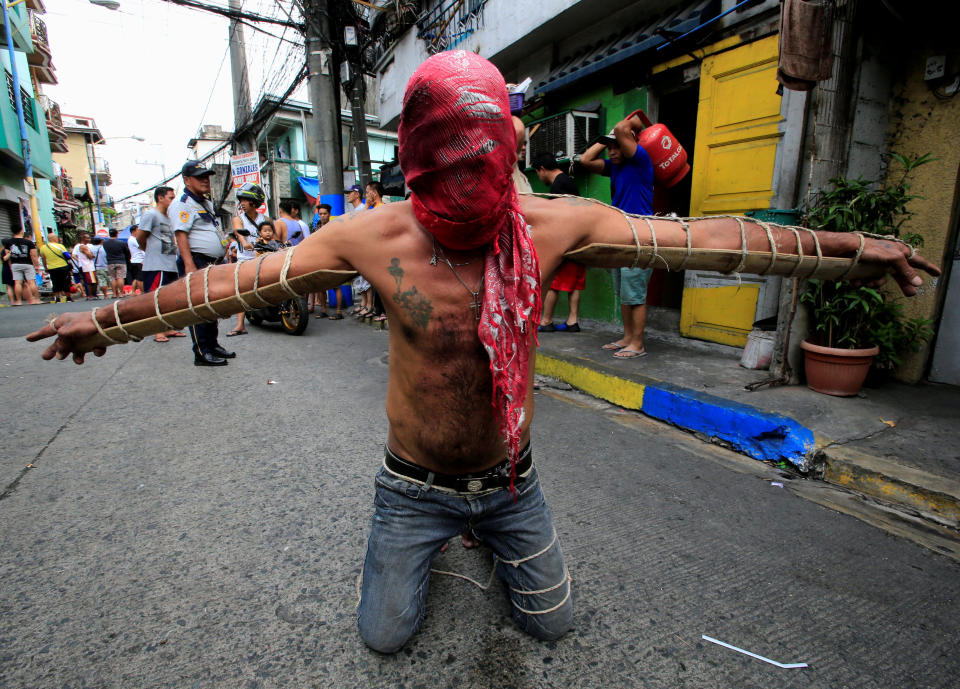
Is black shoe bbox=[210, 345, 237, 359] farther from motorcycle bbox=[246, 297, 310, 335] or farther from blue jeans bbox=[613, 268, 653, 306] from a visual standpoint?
blue jeans bbox=[613, 268, 653, 306]

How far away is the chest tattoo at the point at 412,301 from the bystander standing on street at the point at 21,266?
48.3 feet

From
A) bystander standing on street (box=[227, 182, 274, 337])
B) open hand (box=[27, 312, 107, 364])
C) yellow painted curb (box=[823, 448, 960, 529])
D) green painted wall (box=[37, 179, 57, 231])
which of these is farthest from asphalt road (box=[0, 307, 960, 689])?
green painted wall (box=[37, 179, 57, 231])

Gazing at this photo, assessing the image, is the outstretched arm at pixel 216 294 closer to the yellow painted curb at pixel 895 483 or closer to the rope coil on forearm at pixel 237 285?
the rope coil on forearm at pixel 237 285

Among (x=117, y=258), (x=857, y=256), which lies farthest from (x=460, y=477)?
(x=117, y=258)

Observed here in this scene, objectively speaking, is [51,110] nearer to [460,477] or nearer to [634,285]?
[634,285]

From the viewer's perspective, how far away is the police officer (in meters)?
4.95

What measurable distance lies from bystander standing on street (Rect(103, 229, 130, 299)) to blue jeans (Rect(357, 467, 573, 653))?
14935mm

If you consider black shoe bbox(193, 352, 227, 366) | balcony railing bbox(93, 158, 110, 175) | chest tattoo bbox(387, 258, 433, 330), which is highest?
balcony railing bbox(93, 158, 110, 175)

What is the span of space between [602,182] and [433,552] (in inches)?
215

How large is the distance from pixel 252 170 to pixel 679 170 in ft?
36.5

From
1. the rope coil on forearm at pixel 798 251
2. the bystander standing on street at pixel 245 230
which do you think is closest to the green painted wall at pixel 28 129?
the bystander standing on street at pixel 245 230

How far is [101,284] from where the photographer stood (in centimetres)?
1566

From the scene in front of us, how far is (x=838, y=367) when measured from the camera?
3.44 m

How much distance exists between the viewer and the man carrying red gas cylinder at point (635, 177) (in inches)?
177
